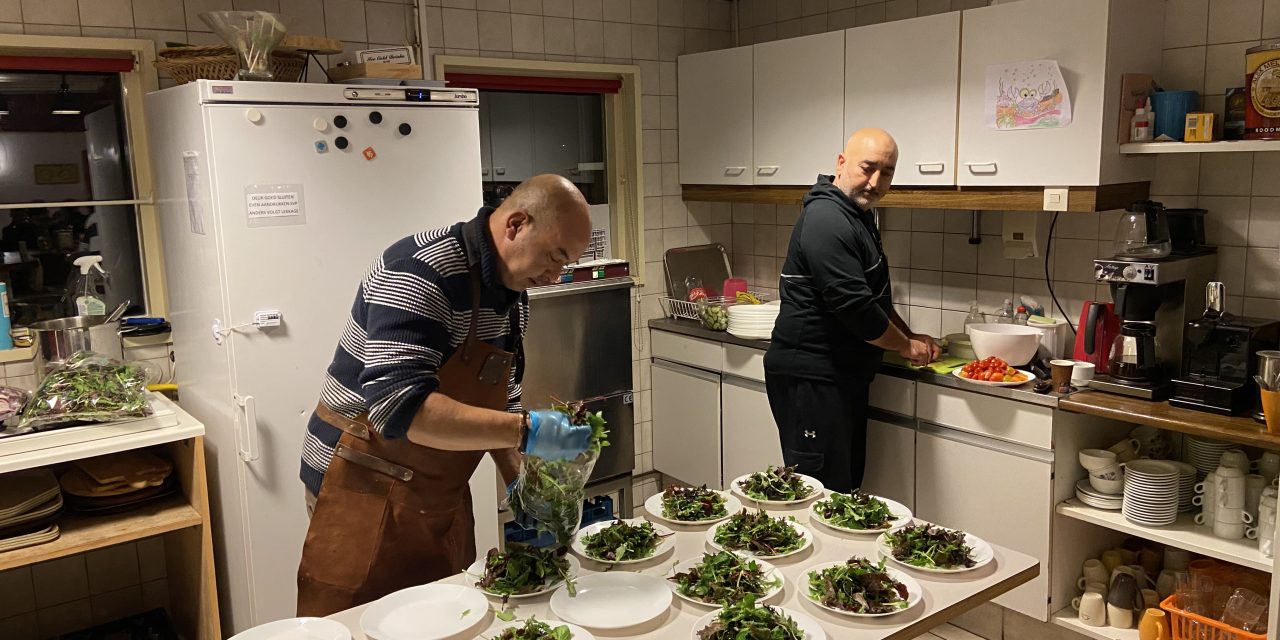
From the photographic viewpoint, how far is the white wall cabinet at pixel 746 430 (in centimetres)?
386

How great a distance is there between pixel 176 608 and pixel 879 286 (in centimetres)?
268

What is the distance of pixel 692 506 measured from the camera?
7.33 ft

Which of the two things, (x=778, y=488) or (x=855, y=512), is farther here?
(x=778, y=488)

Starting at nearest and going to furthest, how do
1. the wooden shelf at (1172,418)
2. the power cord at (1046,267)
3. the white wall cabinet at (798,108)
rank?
the wooden shelf at (1172,418) < the power cord at (1046,267) < the white wall cabinet at (798,108)

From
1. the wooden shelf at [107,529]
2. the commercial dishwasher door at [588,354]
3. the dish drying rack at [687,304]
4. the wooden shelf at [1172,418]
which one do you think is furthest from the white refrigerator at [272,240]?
the wooden shelf at [1172,418]

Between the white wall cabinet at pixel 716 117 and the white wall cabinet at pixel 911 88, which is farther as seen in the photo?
the white wall cabinet at pixel 716 117

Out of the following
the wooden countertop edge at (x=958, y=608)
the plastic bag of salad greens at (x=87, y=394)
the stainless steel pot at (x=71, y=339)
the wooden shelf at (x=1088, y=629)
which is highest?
the stainless steel pot at (x=71, y=339)

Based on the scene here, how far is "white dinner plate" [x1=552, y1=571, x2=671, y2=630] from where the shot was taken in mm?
1746

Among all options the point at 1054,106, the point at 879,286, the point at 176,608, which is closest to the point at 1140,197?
the point at 1054,106

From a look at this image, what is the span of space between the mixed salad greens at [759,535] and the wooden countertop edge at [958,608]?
0.33m

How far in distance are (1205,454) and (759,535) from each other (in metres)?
1.84

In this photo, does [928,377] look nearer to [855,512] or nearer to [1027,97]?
[1027,97]

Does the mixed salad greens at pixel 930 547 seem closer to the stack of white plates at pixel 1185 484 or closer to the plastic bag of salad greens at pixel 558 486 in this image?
the plastic bag of salad greens at pixel 558 486

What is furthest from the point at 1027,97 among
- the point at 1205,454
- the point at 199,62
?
the point at 199,62
